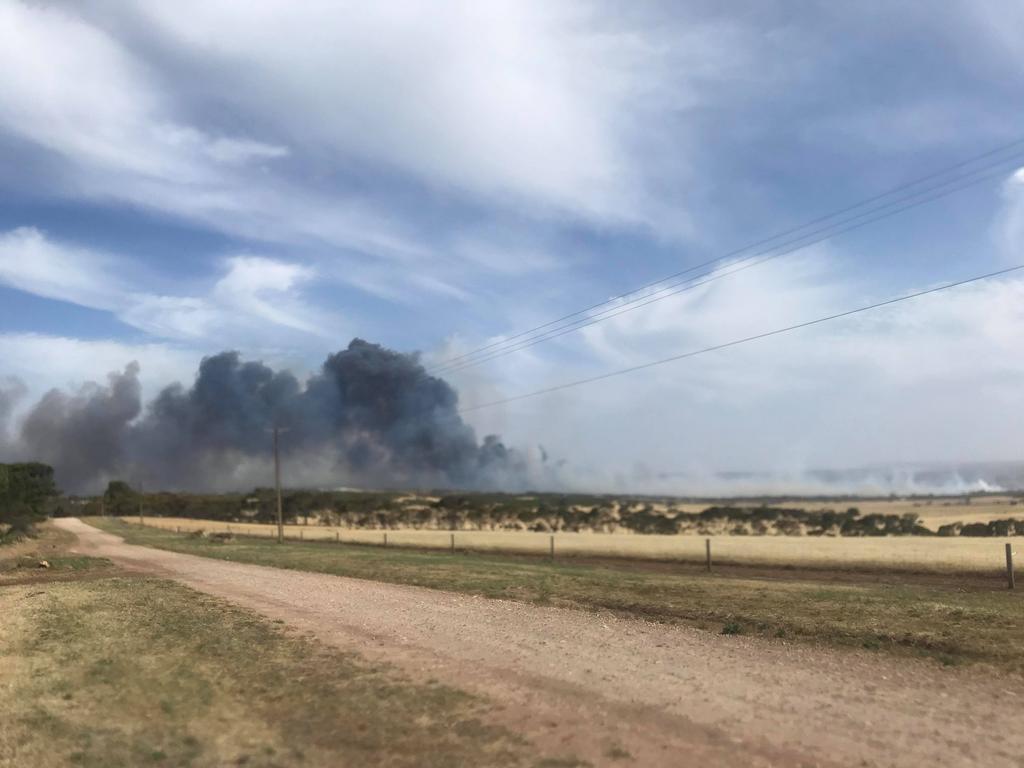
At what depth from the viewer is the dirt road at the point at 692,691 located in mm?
6902

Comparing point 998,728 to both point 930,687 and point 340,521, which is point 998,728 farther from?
point 340,521

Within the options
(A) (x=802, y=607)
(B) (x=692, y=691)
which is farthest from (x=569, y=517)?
(B) (x=692, y=691)

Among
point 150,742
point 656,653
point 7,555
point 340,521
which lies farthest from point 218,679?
point 340,521

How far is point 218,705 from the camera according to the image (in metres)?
8.85

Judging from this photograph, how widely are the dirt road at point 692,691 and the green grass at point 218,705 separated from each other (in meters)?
0.67

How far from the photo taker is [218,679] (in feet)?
33.2

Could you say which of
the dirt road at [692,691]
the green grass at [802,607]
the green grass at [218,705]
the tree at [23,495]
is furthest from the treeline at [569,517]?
the green grass at [218,705]

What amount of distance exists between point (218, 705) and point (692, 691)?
526cm

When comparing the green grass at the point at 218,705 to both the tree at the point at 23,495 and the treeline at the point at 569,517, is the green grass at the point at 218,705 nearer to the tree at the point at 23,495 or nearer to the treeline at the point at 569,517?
the tree at the point at 23,495

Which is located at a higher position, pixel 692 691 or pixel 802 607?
pixel 692 691

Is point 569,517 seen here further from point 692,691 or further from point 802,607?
point 692,691

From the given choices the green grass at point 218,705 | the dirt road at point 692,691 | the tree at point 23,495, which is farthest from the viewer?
the tree at point 23,495

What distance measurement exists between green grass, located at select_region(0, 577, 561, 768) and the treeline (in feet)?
260

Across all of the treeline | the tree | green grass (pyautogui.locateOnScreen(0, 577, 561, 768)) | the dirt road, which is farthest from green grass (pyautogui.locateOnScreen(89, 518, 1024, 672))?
the treeline
